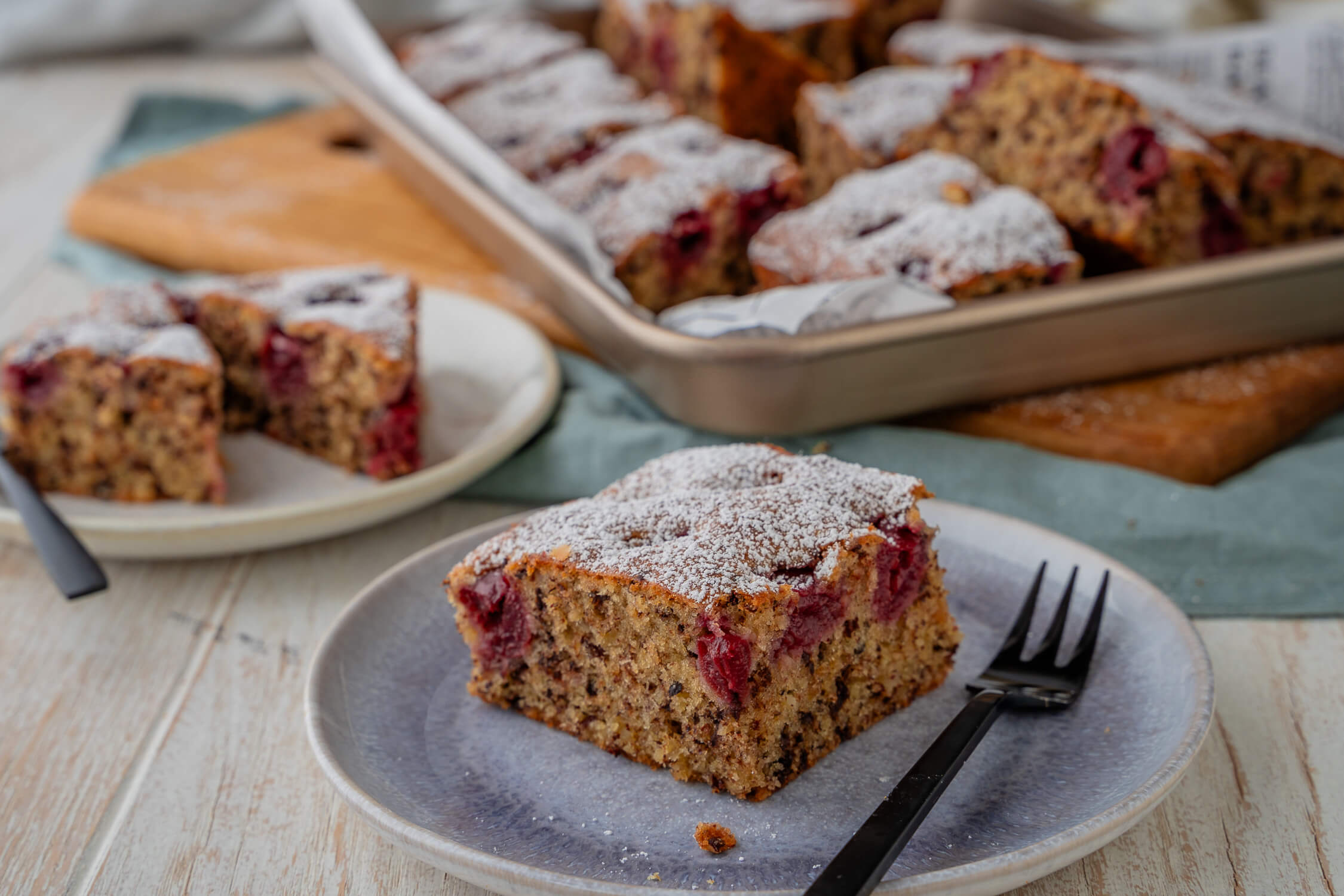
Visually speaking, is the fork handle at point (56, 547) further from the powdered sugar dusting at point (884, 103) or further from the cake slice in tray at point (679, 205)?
the powdered sugar dusting at point (884, 103)

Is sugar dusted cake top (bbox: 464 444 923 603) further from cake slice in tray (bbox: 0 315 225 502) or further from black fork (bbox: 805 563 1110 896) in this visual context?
cake slice in tray (bbox: 0 315 225 502)

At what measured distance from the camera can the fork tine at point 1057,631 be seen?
1684 mm

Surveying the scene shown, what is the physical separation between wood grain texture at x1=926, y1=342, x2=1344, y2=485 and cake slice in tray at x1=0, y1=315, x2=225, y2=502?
4.67ft

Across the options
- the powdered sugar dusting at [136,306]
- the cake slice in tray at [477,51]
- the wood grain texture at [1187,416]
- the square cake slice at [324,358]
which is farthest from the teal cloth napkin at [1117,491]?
the cake slice in tray at [477,51]

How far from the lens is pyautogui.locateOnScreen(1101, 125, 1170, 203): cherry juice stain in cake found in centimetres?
262

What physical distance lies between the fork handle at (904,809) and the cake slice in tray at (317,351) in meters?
1.30

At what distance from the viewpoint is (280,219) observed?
352 centimetres

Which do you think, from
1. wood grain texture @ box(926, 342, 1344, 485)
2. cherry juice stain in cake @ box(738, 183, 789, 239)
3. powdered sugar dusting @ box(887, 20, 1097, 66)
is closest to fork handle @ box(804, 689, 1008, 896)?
wood grain texture @ box(926, 342, 1344, 485)

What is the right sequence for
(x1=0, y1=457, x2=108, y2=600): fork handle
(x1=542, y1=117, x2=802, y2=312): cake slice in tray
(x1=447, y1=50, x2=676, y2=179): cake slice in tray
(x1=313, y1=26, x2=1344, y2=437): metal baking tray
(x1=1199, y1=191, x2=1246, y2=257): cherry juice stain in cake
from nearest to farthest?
(x1=0, y1=457, x2=108, y2=600): fork handle → (x1=313, y1=26, x2=1344, y2=437): metal baking tray → (x1=1199, y1=191, x2=1246, y2=257): cherry juice stain in cake → (x1=542, y1=117, x2=802, y2=312): cake slice in tray → (x1=447, y1=50, x2=676, y2=179): cake slice in tray

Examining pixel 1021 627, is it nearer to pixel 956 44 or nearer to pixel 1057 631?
pixel 1057 631

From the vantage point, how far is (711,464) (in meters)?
1.78

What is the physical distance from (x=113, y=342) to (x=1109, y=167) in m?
2.08

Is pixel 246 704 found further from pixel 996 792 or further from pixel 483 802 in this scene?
pixel 996 792

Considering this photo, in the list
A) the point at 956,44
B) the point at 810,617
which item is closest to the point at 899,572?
the point at 810,617
